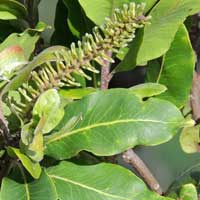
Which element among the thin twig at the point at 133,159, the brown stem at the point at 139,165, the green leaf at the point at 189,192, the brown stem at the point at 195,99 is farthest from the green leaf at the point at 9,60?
the brown stem at the point at 195,99

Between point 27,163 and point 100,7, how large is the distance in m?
0.31

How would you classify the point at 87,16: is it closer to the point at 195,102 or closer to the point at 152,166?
the point at 195,102

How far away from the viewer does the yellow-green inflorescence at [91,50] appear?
30.9 inches

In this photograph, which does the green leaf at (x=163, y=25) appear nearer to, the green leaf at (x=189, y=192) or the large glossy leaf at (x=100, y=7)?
the large glossy leaf at (x=100, y=7)

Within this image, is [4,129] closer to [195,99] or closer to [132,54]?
[132,54]

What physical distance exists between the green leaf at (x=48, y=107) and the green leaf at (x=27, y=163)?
0.05m

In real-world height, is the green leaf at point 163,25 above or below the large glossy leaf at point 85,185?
above

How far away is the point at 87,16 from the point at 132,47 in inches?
3.7

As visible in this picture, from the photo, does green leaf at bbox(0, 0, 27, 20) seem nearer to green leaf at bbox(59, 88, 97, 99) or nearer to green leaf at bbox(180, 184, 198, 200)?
green leaf at bbox(59, 88, 97, 99)

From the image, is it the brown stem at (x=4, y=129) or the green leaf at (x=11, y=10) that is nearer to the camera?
the brown stem at (x=4, y=129)

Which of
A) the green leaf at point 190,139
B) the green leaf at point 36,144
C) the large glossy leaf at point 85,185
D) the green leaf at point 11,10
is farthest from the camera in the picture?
the green leaf at point 190,139

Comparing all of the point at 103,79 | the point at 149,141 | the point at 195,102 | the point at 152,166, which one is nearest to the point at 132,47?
the point at 103,79

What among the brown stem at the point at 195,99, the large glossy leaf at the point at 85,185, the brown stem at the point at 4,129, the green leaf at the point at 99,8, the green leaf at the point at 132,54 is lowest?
the brown stem at the point at 195,99

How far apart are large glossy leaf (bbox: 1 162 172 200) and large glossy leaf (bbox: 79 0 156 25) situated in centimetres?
25
